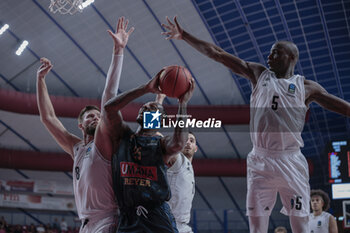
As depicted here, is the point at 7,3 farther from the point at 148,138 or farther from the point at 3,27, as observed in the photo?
the point at 148,138

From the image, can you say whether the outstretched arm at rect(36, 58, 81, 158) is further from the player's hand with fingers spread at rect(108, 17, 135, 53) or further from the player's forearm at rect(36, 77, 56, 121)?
the player's hand with fingers spread at rect(108, 17, 135, 53)

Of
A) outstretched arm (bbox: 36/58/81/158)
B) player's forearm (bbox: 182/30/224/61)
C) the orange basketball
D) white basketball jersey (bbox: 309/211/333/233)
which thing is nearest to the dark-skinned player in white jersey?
player's forearm (bbox: 182/30/224/61)

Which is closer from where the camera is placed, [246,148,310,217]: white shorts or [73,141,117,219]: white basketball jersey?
[73,141,117,219]: white basketball jersey

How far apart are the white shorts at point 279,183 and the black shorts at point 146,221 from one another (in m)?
1.24

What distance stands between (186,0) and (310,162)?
32.3 ft

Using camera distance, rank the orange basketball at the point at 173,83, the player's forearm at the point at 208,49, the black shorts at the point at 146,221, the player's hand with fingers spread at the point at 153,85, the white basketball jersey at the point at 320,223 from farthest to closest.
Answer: the white basketball jersey at the point at 320,223 → the player's forearm at the point at 208,49 → the orange basketball at the point at 173,83 → the player's hand with fingers spread at the point at 153,85 → the black shorts at the point at 146,221

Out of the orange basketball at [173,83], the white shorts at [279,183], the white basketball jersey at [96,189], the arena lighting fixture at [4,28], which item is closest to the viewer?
the orange basketball at [173,83]

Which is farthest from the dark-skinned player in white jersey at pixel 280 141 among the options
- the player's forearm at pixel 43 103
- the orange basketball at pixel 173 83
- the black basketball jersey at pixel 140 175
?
the player's forearm at pixel 43 103

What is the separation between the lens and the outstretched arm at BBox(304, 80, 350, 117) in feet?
17.9

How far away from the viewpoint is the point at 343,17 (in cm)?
1788

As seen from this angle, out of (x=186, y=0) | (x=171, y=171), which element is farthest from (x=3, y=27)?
(x=171, y=171)

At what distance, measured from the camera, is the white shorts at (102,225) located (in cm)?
461

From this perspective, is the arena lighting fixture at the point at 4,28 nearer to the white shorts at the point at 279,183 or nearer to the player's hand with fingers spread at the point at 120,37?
the player's hand with fingers spread at the point at 120,37

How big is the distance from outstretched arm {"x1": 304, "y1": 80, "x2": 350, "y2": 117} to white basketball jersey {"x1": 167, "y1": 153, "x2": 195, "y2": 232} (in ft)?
6.89
